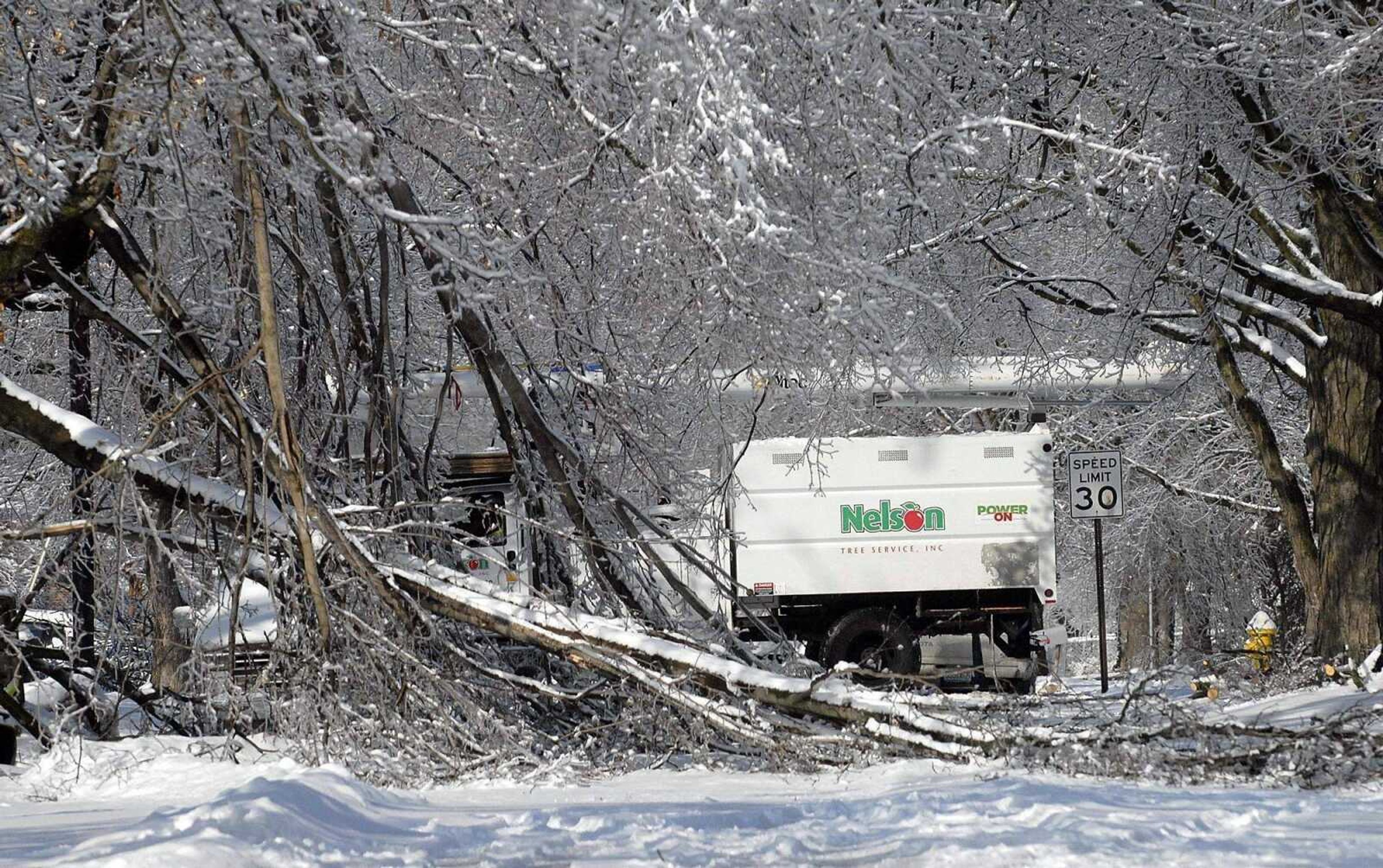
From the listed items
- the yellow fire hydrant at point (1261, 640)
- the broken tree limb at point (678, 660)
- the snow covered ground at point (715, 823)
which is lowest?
the yellow fire hydrant at point (1261, 640)

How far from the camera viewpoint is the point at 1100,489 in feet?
49.8

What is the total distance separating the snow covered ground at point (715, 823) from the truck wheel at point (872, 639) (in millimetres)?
11760

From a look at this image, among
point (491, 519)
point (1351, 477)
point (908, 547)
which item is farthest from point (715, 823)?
point (908, 547)

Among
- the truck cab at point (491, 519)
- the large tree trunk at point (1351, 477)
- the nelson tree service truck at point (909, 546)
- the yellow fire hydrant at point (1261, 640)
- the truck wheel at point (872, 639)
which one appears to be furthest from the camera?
the nelson tree service truck at point (909, 546)

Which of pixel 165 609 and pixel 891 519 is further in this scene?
pixel 891 519

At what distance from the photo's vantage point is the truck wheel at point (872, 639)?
60.7 feet

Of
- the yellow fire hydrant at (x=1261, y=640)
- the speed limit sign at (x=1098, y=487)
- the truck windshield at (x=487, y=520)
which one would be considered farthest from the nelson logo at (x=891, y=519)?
the truck windshield at (x=487, y=520)

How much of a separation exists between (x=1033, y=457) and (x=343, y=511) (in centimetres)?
1296

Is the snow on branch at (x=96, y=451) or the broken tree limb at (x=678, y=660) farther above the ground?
the snow on branch at (x=96, y=451)

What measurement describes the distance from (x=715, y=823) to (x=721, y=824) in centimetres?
2

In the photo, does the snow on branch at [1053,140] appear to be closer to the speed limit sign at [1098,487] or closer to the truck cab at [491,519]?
the truck cab at [491,519]

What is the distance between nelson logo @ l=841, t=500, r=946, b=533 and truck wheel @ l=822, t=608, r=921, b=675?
3.24ft

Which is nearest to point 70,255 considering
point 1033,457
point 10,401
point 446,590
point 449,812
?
point 10,401

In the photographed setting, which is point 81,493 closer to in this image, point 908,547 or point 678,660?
point 678,660
